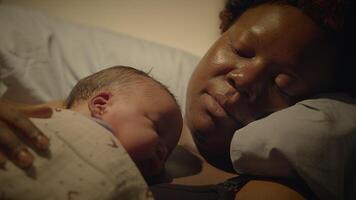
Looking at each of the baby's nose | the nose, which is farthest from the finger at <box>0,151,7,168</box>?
the nose

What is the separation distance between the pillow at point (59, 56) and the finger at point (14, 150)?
1.97 feet

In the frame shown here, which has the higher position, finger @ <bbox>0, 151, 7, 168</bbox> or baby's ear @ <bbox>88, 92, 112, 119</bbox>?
finger @ <bbox>0, 151, 7, 168</bbox>

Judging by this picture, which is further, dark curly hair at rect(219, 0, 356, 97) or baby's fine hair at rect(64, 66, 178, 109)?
dark curly hair at rect(219, 0, 356, 97)

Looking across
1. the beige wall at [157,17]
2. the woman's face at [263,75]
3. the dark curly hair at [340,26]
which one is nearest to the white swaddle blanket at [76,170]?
the woman's face at [263,75]

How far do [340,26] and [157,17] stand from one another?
878mm

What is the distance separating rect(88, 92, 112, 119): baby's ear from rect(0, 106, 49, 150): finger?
198 mm

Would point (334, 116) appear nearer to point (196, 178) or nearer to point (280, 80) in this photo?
point (280, 80)

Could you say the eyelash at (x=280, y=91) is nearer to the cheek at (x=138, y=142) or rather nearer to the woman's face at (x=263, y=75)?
the woman's face at (x=263, y=75)

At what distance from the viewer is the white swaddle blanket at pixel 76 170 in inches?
23.2

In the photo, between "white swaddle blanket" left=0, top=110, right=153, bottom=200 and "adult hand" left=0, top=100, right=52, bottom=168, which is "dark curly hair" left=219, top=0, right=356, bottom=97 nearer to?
"white swaddle blanket" left=0, top=110, right=153, bottom=200

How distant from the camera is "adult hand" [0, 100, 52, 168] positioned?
596 mm

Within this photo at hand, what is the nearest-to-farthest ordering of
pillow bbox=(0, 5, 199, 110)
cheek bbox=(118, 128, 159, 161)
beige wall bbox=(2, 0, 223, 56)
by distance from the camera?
cheek bbox=(118, 128, 159, 161) < pillow bbox=(0, 5, 199, 110) < beige wall bbox=(2, 0, 223, 56)

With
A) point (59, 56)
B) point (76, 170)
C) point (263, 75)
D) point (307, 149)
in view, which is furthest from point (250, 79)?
point (59, 56)

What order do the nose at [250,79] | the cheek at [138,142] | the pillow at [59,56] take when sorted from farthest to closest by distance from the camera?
1. the pillow at [59,56]
2. the nose at [250,79]
3. the cheek at [138,142]
